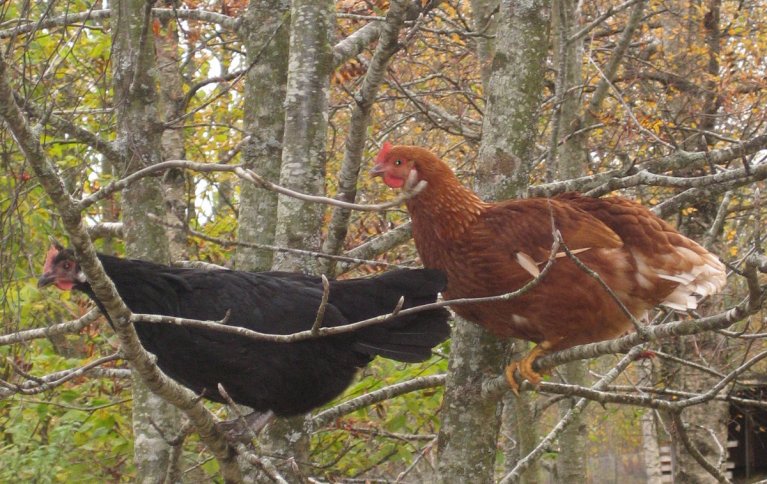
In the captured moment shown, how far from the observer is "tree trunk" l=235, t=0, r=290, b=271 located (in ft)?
13.5

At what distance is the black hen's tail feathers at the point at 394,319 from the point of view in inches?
149

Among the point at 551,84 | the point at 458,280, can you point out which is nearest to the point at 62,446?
the point at 458,280

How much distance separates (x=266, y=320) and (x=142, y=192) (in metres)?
1.02

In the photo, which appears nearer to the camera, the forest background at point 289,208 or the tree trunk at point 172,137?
the forest background at point 289,208

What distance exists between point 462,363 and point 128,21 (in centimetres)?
243

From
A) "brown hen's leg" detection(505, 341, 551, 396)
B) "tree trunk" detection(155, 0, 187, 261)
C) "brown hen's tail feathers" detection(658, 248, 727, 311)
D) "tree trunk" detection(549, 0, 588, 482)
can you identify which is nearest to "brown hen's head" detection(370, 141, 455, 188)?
"brown hen's leg" detection(505, 341, 551, 396)

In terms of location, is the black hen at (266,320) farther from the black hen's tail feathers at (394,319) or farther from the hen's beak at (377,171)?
the hen's beak at (377,171)

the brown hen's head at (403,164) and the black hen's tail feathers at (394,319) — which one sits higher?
the brown hen's head at (403,164)

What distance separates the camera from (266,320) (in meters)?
3.81

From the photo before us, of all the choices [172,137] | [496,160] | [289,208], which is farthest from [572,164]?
[289,208]

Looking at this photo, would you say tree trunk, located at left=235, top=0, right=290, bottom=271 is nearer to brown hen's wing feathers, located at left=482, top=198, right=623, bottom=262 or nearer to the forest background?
the forest background

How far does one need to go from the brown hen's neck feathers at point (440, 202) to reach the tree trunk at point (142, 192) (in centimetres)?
135

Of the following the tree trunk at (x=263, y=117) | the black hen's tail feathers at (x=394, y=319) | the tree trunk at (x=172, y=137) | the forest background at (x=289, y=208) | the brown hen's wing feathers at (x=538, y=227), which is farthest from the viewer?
the tree trunk at (x=172, y=137)

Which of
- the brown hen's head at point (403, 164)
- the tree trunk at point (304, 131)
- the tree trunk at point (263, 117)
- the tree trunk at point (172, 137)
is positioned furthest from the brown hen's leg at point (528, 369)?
the tree trunk at point (172, 137)
